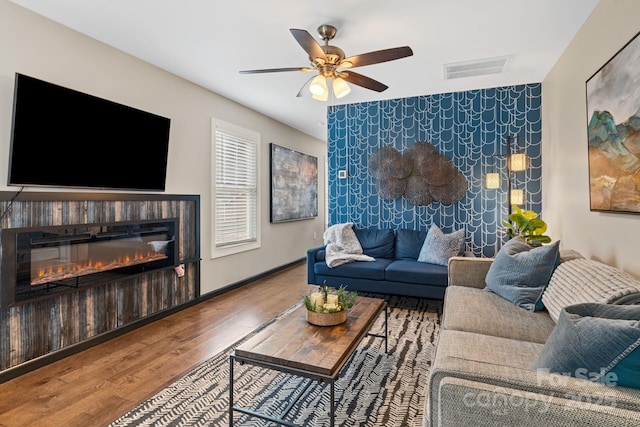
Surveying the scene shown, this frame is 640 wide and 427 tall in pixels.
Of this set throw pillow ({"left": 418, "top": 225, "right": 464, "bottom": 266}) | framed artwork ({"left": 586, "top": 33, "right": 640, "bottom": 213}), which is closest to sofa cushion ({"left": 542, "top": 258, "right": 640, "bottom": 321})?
framed artwork ({"left": 586, "top": 33, "right": 640, "bottom": 213})

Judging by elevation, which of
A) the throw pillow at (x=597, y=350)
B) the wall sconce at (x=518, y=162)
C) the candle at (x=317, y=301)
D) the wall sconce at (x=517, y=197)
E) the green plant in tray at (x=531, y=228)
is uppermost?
the wall sconce at (x=518, y=162)

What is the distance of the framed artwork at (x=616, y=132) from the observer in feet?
6.24

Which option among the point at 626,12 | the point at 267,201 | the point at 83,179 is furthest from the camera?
the point at 267,201

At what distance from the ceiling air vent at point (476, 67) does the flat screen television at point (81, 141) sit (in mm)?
2991

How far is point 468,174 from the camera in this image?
435 centimetres

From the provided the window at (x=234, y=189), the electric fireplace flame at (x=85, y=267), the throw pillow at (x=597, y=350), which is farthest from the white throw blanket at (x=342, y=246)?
the throw pillow at (x=597, y=350)

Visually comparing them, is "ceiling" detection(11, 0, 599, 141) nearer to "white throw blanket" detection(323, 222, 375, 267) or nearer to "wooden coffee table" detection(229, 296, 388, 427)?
"white throw blanket" detection(323, 222, 375, 267)

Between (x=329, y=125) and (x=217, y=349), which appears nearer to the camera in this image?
(x=217, y=349)

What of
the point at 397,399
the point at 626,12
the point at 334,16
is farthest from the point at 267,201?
the point at 626,12

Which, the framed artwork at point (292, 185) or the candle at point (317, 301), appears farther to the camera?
the framed artwork at point (292, 185)

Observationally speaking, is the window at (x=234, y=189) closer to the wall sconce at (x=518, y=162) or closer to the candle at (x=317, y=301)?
the candle at (x=317, y=301)

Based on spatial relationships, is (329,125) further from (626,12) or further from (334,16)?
(626,12)

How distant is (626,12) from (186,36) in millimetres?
3089

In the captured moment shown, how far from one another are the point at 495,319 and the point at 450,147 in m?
2.84
